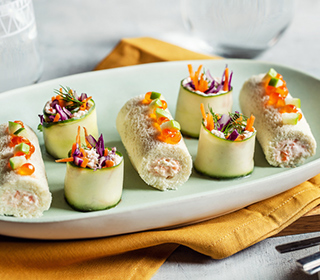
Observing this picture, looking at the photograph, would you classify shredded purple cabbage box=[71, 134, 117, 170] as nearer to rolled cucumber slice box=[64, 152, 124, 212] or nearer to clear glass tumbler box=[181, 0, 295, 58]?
rolled cucumber slice box=[64, 152, 124, 212]

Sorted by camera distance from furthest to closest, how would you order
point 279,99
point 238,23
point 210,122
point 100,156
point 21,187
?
point 238,23 → point 279,99 → point 210,122 → point 100,156 → point 21,187

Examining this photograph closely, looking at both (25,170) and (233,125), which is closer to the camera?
(25,170)

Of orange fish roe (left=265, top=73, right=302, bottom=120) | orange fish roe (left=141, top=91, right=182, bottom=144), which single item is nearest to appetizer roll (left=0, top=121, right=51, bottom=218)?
orange fish roe (left=141, top=91, right=182, bottom=144)

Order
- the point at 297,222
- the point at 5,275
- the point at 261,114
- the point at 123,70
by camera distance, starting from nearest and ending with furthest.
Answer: the point at 5,275, the point at 297,222, the point at 261,114, the point at 123,70

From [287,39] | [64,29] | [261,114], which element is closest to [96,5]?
[64,29]

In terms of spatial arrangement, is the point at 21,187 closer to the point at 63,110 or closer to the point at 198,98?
the point at 63,110

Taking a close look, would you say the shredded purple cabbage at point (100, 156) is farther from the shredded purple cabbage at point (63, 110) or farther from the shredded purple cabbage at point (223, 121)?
the shredded purple cabbage at point (223, 121)

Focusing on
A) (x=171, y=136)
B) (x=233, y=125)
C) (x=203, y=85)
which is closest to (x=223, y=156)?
(x=233, y=125)

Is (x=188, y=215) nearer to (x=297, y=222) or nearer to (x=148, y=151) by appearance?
(x=148, y=151)
